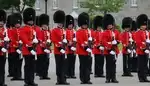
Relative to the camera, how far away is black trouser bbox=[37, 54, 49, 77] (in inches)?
673

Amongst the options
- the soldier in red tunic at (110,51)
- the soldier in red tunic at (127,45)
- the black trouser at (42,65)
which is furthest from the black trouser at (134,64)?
the black trouser at (42,65)

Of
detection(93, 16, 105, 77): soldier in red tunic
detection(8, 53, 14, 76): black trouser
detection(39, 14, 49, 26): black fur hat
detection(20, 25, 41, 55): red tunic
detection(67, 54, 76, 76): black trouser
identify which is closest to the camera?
detection(20, 25, 41, 55): red tunic

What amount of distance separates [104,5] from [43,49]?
38070 mm

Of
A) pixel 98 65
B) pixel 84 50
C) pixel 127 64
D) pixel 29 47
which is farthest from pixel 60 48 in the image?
pixel 127 64

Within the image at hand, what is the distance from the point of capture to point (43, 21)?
17375 mm

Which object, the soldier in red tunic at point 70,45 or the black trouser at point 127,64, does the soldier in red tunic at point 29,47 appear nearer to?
the soldier in red tunic at point 70,45

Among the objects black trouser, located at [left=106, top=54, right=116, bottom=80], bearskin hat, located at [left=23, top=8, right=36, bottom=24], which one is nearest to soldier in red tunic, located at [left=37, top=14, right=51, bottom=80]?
bearskin hat, located at [left=23, top=8, right=36, bottom=24]

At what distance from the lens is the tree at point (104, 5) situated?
54.5m

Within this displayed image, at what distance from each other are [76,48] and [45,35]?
1.33m

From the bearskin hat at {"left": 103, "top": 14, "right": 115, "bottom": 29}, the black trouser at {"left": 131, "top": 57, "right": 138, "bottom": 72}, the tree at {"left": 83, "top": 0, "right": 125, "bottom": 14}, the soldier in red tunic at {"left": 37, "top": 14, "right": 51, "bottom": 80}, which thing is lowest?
the black trouser at {"left": 131, "top": 57, "right": 138, "bottom": 72}

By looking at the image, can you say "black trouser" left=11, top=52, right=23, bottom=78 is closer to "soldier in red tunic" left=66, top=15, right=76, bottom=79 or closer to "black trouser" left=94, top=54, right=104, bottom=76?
"soldier in red tunic" left=66, top=15, right=76, bottom=79

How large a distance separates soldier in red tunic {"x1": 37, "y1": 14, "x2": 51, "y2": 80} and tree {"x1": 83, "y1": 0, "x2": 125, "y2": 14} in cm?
3711

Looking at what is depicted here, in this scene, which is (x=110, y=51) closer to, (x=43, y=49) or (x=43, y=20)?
(x=43, y=49)

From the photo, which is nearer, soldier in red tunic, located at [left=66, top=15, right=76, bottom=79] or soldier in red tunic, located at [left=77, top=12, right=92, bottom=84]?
soldier in red tunic, located at [left=77, top=12, right=92, bottom=84]
